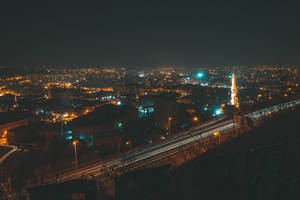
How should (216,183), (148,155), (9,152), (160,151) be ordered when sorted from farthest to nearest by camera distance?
(9,152), (160,151), (148,155), (216,183)

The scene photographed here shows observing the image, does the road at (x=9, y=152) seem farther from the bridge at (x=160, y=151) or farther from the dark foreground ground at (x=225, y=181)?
the dark foreground ground at (x=225, y=181)

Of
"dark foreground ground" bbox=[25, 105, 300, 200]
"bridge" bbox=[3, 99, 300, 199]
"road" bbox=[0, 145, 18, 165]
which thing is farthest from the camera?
"road" bbox=[0, 145, 18, 165]

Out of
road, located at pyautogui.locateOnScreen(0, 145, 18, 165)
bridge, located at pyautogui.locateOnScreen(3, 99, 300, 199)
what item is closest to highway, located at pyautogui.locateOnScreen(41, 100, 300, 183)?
bridge, located at pyautogui.locateOnScreen(3, 99, 300, 199)

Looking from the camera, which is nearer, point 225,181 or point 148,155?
point 225,181

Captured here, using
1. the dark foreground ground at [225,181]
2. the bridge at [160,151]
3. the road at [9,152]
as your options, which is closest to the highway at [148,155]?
the bridge at [160,151]

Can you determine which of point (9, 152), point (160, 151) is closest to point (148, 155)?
Result: point (160, 151)

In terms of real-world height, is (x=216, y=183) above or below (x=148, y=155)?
above

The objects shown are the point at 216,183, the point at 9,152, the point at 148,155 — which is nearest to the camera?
the point at 216,183

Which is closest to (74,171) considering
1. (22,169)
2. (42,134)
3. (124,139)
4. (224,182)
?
(22,169)

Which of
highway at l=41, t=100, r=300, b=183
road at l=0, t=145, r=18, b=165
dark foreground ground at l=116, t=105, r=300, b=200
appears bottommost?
road at l=0, t=145, r=18, b=165

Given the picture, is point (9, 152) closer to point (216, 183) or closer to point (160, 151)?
point (160, 151)

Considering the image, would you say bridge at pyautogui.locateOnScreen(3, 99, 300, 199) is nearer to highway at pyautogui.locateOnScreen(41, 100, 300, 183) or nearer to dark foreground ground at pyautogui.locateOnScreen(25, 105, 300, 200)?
highway at pyautogui.locateOnScreen(41, 100, 300, 183)

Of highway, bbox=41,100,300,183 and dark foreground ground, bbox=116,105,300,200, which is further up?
dark foreground ground, bbox=116,105,300,200
